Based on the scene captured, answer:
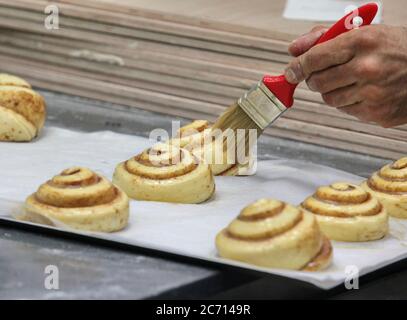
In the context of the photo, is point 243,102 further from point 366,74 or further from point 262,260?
point 262,260

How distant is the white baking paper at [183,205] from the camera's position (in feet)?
7.00

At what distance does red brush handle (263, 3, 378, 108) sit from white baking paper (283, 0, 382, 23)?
2.99ft

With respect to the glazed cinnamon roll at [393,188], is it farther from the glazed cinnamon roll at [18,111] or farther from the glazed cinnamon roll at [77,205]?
the glazed cinnamon roll at [18,111]

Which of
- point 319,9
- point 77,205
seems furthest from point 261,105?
point 319,9

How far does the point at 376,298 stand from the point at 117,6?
1652mm

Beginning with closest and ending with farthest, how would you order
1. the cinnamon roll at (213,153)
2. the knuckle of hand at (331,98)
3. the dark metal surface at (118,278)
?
the dark metal surface at (118,278) < the knuckle of hand at (331,98) < the cinnamon roll at (213,153)

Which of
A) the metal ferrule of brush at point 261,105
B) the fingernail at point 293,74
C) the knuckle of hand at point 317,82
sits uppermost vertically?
the fingernail at point 293,74

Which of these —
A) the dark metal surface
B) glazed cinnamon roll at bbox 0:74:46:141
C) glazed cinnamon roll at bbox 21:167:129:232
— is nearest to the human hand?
the dark metal surface

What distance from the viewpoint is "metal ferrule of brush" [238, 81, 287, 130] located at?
2.54 m

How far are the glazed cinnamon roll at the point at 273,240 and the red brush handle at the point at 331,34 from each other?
0.52m

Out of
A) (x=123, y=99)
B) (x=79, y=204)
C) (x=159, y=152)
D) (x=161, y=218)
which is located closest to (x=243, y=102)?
(x=159, y=152)

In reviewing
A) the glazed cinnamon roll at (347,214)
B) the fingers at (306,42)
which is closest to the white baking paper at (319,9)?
the fingers at (306,42)

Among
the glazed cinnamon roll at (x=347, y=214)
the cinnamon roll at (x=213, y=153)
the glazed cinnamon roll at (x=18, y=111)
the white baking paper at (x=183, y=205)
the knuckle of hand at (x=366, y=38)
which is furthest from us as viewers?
the glazed cinnamon roll at (x=18, y=111)

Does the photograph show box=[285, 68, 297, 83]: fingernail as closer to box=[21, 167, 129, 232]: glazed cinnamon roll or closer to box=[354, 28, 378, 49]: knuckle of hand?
box=[354, 28, 378, 49]: knuckle of hand
